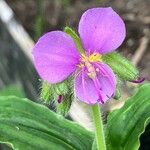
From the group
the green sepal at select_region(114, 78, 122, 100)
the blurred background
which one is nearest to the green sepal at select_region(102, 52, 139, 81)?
the green sepal at select_region(114, 78, 122, 100)

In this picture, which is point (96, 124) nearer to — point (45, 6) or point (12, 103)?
point (12, 103)

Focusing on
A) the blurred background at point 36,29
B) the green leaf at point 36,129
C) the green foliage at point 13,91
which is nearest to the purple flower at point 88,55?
the green leaf at point 36,129

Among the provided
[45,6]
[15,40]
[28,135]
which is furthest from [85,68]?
[45,6]

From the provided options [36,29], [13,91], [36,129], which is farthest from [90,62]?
[36,29]

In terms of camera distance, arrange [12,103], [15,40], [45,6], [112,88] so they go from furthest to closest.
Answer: [45,6]
[15,40]
[12,103]
[112,88]

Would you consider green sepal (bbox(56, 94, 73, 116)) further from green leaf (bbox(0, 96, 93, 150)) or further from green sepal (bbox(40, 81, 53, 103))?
green leaf (bbox(0, 96, 93, 150))

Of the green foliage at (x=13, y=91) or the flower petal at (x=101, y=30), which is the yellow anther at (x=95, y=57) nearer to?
the flower petal at (x=101, y=30)
